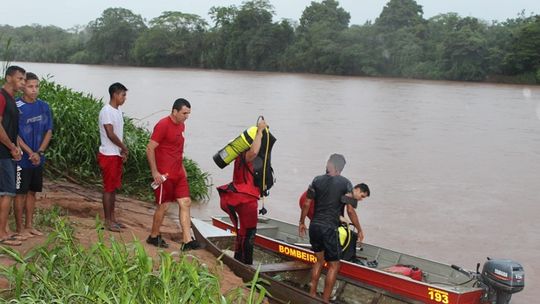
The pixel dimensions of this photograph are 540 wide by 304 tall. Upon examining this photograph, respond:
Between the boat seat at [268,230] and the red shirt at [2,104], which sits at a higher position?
the red shirt at [2,104]

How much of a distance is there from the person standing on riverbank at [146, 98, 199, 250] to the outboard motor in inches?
103

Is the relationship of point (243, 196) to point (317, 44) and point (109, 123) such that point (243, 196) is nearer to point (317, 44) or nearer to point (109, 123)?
point (109, 123)

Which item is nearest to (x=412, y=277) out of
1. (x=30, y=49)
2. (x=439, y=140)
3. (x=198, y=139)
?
(x=198, y=139)

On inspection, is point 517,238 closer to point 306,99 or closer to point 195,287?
point 195,287

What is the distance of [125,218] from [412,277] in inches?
147

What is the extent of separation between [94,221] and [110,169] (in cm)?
76

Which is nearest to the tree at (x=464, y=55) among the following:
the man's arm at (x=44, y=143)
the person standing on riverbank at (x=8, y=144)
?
the man's arm at (x=44, y=143)

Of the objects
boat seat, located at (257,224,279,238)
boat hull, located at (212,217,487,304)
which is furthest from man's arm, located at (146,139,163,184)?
boat seat, located at (257,224,279,238)

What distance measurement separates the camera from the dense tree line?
45.4 metres

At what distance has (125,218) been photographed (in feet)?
26.5

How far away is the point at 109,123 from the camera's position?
6047 millimetres

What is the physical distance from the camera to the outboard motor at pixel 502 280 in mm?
5434

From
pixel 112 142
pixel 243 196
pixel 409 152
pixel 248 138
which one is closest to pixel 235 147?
pixel 248 138

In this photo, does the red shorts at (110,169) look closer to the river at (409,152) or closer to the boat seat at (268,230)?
the boat seat at (268,230)
